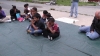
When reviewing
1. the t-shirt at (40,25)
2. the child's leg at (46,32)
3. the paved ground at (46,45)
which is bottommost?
the paved ground at (46,45)

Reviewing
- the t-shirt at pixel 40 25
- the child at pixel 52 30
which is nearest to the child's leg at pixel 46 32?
the child at pixel 52 30

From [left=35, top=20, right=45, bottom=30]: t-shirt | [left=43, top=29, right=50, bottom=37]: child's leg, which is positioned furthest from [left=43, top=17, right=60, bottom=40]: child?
[left=35, top=20, right=45, bottom=30]: t-shirt

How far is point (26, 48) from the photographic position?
352 centimetres

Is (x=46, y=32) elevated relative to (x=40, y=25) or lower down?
lower down

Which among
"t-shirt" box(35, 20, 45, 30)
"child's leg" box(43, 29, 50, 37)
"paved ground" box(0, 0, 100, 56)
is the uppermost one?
"t-shirt" box(35, 20, 45, 30)

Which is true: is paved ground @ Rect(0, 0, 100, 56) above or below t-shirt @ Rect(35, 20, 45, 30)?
below

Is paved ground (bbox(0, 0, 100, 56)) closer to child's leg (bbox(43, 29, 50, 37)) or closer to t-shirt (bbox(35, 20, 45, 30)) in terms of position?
child's leg (bbox(43, 29, 50, 37))

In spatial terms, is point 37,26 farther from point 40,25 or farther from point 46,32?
point 46,32

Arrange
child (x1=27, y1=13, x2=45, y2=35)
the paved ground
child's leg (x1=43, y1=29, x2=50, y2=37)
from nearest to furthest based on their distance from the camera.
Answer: the paved ground < child's leg (x1=43, y1=29, x2=50, y2=37) < child (x1=27, y1=13, x2=45, y2=35)

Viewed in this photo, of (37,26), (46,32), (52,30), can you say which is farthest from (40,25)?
(52,30)

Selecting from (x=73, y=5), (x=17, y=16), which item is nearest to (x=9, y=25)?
(x=17, y=16)

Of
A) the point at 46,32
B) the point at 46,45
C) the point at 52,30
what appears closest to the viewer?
the point at 46,45

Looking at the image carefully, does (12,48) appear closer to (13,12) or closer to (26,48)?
(26,48)

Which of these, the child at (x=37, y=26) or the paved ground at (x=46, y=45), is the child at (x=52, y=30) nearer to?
A: the paved ground at (x=46, y=45)
